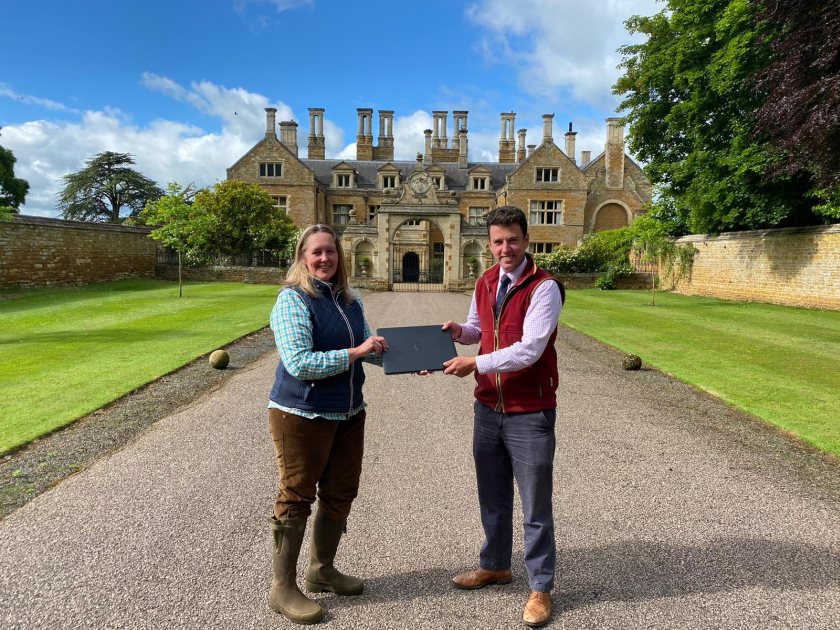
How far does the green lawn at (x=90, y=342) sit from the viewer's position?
671 centimetres

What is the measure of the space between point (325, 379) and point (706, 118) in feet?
85.9

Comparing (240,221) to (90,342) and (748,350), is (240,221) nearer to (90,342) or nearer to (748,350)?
(90,342)

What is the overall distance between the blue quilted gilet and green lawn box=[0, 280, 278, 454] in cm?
424

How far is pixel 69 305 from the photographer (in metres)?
18.0

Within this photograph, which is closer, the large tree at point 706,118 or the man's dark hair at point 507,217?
the man's dark hair at point 507,217

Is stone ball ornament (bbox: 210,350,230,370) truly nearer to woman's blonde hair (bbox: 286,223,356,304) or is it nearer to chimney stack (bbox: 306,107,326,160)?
woman's blonde hair (bbox: 286,223,356,304)

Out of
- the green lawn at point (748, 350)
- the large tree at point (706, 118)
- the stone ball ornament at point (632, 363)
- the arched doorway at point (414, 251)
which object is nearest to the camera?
the green lawn at point (748, 350)

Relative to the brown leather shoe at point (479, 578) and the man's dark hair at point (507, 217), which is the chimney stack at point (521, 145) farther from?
the brown leather shoe at point (479, 578)

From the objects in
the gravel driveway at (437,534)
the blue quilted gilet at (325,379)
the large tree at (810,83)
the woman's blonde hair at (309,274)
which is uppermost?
the large tree at (810,83)

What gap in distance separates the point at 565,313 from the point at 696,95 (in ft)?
41.7

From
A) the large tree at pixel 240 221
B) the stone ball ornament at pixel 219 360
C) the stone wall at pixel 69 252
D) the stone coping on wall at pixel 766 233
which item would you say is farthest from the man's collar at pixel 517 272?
the large tree at pixel 240 221

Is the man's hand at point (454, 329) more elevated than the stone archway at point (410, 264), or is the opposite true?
the stone archway at point (410, 264)

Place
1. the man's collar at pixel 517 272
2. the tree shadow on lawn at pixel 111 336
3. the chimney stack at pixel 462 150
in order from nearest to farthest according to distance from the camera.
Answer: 1. the man's collar at pixel 517 272
2. the tree shadow on lawn at pixel 111 336
3. the chimney stack at pixel 462 150

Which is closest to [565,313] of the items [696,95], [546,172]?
[696,95]
